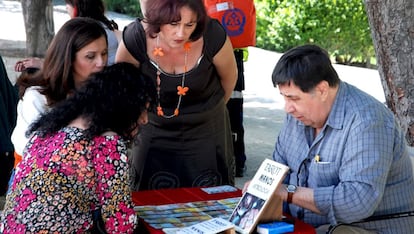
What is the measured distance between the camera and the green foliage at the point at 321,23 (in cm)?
1215

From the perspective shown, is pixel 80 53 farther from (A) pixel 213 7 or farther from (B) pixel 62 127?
(A) pixel 213 7

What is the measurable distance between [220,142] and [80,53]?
0.91 m

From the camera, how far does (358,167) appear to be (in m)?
2.57

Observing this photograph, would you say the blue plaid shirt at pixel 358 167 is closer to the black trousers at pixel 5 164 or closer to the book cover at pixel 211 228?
the book cover at pixel 211 228

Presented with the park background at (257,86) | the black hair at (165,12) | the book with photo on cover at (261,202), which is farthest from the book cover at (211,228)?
the park background at (257,86)

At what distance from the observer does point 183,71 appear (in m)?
3.38

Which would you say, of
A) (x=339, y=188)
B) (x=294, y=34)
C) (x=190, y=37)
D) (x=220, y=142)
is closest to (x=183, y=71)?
(x=190, y=37)

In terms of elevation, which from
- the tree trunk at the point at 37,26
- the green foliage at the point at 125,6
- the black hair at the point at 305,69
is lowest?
the green foliage at the point at 125,6

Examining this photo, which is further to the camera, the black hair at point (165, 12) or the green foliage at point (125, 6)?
the green foliage at point (125, 6)

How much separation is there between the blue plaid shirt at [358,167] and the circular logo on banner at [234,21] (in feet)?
6.68

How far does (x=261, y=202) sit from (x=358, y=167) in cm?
40

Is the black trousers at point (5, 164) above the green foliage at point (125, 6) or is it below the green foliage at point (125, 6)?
above

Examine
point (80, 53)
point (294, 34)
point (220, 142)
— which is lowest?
point (294, 34)

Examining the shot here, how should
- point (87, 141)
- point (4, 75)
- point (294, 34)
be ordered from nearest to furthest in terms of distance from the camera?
point (87, 141) < point (4, 75) < point (294, 34)
